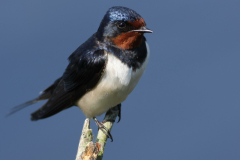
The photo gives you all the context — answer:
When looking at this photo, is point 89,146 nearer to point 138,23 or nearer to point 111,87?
point 111,87

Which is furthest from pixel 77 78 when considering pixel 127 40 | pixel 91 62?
pixel 127 40

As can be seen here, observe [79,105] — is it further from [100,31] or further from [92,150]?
[92,150]

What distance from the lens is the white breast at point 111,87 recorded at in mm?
1557

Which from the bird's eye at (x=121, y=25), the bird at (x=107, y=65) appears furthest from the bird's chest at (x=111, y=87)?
the bird's eye at (x=121, y=25)

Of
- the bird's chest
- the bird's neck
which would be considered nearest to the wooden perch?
the bird's chest

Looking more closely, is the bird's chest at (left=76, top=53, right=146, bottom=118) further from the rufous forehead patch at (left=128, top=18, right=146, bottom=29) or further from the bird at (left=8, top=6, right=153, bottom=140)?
the rufous forehead patch at (left=128, top=18, right=146, bottom=29)

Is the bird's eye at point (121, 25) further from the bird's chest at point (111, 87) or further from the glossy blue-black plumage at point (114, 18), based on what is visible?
the bird's chest at point (111, 87)

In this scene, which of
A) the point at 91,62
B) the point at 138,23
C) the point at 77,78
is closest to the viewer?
the point at 138,23

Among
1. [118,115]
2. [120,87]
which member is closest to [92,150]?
[120,87]

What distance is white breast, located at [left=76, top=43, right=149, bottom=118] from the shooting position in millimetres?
1557

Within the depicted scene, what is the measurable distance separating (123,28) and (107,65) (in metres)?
0.16

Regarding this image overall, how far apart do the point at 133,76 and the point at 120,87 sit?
2.7 inches

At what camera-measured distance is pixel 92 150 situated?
4.02 feet

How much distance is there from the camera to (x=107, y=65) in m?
1.58
